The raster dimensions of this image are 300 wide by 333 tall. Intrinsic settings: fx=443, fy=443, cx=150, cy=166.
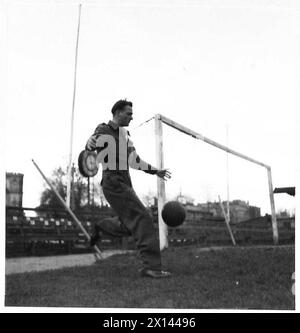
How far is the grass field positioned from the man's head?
5.28 ft

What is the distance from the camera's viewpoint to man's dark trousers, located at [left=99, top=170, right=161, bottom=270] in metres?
4.39

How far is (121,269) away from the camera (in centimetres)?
499

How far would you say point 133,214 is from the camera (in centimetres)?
446

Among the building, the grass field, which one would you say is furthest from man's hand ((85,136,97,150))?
the building

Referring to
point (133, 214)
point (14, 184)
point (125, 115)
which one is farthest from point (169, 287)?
point (14, 184)

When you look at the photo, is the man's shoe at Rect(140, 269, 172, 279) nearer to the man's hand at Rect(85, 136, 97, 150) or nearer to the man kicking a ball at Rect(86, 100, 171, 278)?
the man kicking a ball at Rect(86, 100, 171, 278)

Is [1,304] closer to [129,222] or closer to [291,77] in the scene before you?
[129,222]

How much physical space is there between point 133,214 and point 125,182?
0.34 metres

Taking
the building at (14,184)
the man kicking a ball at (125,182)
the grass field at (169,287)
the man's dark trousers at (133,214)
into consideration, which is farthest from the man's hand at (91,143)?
the building at (14,184)

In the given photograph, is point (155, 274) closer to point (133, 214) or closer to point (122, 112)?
point (133, 214)

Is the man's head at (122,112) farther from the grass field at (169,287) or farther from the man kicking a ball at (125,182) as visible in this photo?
the grass field at (169,287)

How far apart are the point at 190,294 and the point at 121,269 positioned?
1592mm
